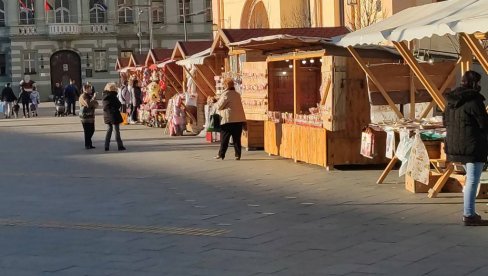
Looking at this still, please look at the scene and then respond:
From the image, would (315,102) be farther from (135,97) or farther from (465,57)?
(135,97)

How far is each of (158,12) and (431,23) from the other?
210 feet

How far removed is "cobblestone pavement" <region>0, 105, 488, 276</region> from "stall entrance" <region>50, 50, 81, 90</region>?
5534 centimetres

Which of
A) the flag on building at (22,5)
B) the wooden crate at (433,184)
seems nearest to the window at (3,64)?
the flag on building at (22,5)

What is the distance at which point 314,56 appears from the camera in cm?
1599

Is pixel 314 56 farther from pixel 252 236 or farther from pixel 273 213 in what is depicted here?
pixel 252 236

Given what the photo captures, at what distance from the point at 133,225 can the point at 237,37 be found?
11491 mm

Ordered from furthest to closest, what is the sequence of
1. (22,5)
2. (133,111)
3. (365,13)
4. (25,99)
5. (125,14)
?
(125,14)
(22,5)
(25,99)
(133,111)
(365,13)

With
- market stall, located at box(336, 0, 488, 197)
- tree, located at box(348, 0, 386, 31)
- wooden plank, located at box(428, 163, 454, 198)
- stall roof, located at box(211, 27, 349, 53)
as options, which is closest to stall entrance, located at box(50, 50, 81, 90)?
tree, located at box(348, 0, 386, 31)

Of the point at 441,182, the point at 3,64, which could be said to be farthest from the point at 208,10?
the point at 441,182

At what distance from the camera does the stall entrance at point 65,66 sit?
236 ft

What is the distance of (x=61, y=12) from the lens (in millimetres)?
71625

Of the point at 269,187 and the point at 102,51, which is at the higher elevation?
the point at 102,51

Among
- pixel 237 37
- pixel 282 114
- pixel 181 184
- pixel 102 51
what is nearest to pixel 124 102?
pixel 237 37

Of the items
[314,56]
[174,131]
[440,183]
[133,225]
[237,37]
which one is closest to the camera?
[133,225]
